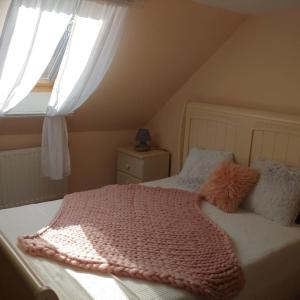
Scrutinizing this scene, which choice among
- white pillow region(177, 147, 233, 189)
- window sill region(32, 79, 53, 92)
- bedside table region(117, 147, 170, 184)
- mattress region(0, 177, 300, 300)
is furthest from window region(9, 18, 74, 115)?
white pillow region(177, 147, 233, 189)

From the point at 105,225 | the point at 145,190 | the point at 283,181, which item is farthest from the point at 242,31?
the point at 105,225

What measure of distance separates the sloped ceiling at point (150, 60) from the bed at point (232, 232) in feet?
1.31

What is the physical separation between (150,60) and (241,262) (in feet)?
6.00

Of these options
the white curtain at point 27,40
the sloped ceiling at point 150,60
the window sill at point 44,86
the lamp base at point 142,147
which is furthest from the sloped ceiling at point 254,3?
the lamp base at point 142,147

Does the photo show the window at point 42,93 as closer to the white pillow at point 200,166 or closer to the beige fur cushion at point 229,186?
the white pillow at point 200,166

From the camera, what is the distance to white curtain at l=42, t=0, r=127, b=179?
246cm

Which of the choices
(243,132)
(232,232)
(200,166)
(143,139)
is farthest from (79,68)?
(232,232)

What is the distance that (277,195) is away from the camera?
2.31m

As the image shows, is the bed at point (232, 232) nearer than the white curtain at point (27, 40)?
Yes

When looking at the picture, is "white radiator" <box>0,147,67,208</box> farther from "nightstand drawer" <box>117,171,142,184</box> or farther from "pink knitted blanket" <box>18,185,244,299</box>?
"pink knitted blanket" <box>18,185,244,299</box>

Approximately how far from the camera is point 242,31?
290 cm

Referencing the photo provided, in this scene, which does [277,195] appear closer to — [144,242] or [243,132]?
[243,132]

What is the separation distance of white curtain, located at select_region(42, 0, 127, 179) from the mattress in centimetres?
87

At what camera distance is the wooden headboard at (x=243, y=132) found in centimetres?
251
